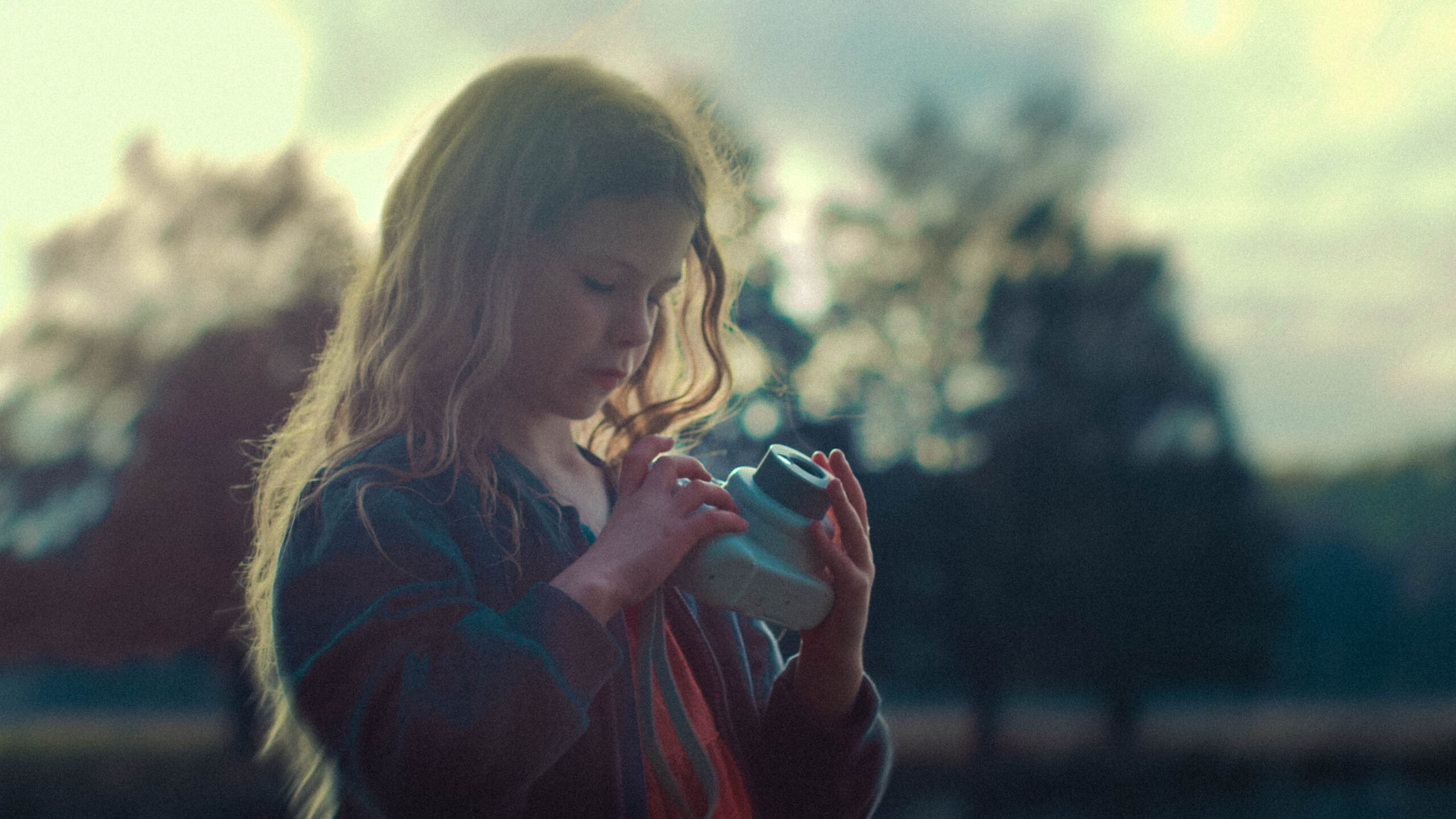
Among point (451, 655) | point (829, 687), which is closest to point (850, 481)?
point (829, 687)

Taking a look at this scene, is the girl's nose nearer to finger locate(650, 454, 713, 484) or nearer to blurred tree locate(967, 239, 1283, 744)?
finger locate(650, 454, 713, 484)

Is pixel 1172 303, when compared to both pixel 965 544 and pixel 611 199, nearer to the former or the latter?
pixel 965 544

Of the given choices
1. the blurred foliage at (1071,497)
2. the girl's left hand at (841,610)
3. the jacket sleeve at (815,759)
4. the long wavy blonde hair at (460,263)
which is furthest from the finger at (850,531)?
the blurred foliage at (1071,497)

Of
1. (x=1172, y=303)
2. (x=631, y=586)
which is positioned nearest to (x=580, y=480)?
(x=631, y=586)

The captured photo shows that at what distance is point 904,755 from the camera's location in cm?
468

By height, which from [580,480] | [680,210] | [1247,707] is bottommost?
[1247,707]

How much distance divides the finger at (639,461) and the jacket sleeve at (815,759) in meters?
0.21

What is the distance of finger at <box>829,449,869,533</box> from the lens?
0.70 meters

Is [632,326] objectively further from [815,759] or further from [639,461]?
[815,759]

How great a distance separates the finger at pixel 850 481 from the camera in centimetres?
70

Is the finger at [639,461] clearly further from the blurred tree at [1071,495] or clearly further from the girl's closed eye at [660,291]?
the blurred tree at [1071,495]

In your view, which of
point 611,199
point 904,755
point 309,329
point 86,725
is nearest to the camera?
point 611,199

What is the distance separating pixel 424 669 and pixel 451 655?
1 centimetres

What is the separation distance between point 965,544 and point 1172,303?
1.80 meters
